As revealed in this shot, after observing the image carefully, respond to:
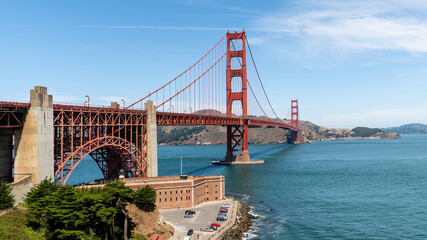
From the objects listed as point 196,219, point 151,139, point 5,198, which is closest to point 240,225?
point 196,219

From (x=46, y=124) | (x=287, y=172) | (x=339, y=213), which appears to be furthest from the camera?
(x=287, y=172)

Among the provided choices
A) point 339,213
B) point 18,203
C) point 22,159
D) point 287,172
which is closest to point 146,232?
point 18,203

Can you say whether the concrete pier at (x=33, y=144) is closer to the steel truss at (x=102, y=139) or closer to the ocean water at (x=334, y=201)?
the steel truss at (x=102, y=139)

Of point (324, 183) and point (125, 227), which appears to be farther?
point (324, 183)

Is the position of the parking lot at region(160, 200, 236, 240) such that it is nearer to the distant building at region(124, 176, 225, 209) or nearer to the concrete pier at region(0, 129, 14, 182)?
the distant building at region(124, 176, 225, 209)

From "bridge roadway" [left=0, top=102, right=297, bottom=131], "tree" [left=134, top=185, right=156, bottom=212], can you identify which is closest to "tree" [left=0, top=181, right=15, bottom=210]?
"bridge roadway" [left=0, top=102, right=297, bottom=131]

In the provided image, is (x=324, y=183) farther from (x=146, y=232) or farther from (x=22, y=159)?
(x=22, y=159)
